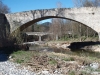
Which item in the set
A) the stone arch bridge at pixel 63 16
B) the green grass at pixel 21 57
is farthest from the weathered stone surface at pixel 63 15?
the green grass at pixel 21 57

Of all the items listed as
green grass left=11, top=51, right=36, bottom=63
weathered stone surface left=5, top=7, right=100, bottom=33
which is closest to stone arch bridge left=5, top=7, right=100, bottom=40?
weathered stone surface left=5, top=7, right=100, bottom=33

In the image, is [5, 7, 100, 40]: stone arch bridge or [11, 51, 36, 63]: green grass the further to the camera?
[5, 7, 100, 40]: stone arch bridge

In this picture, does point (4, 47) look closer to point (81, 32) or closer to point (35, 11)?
point (35, 11)

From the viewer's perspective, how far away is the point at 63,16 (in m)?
18.6

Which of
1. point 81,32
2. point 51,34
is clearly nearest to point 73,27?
point 81,32

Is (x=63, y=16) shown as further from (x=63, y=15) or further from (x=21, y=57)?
(x=21, y=57)

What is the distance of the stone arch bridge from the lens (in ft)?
58.4

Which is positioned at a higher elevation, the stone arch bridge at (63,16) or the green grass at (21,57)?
the stone arch bridge at (63,16)

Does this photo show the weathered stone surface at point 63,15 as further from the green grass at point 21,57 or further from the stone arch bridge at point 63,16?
the green grass at point 21,57

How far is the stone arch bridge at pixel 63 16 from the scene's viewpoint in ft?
58.4

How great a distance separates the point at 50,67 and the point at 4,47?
23.0 feet

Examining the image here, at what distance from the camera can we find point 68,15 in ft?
60.3

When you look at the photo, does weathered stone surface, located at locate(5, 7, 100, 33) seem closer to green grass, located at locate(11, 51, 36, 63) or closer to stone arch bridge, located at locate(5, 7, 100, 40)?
stone arch bridge, located at locate(5, 7, 100, 40)

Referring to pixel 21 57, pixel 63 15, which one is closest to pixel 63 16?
pixel 63 15
